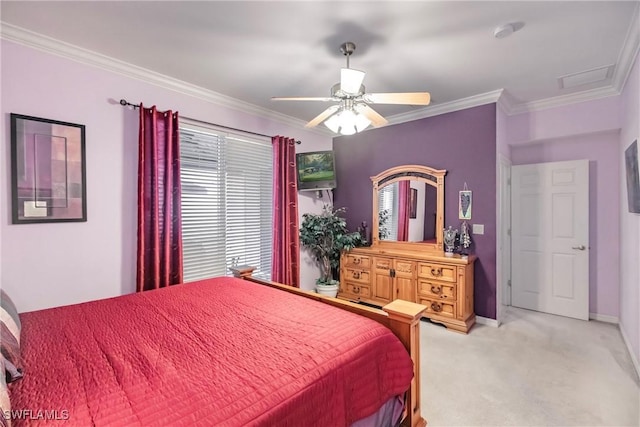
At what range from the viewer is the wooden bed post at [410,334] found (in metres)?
1.60

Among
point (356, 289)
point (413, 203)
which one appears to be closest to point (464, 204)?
point (413, 203)

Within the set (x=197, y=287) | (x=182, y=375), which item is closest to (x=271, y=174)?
(x=197, y=287)

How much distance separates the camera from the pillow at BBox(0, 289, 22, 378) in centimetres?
114

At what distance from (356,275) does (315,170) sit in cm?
Answer: 158

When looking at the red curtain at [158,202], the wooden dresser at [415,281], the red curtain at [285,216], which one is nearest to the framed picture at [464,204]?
the wooden dresser at [415,281]

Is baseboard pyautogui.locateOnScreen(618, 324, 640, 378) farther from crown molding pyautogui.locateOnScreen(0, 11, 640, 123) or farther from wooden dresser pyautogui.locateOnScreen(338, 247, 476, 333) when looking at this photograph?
crown molding pyautogui.locateOnScreen(0, 11, 640, 123)

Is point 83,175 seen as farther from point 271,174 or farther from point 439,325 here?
point 439,325

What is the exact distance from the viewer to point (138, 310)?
1848mm

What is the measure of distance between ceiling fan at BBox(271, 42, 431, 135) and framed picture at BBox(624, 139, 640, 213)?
1.77 metres

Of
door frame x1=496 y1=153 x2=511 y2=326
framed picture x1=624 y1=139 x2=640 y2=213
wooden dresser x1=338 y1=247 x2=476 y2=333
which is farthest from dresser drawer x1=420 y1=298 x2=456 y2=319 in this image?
framed picture x1=624 y1=139 x2=640 y2=213

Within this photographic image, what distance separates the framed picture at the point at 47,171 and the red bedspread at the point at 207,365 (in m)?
0.85

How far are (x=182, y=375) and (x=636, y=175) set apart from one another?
3.41 meters

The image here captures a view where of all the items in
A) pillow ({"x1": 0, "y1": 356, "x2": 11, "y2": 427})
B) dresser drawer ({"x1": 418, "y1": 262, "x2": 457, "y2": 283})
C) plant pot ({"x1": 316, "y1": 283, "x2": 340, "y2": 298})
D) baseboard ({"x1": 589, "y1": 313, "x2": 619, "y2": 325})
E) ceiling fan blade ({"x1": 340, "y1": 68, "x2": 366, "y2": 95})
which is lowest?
baseboard ({"x1": 589, "y1": 313, "x2": 619, "y2": 325})

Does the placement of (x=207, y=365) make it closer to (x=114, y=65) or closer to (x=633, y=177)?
(x=114, y=65)
